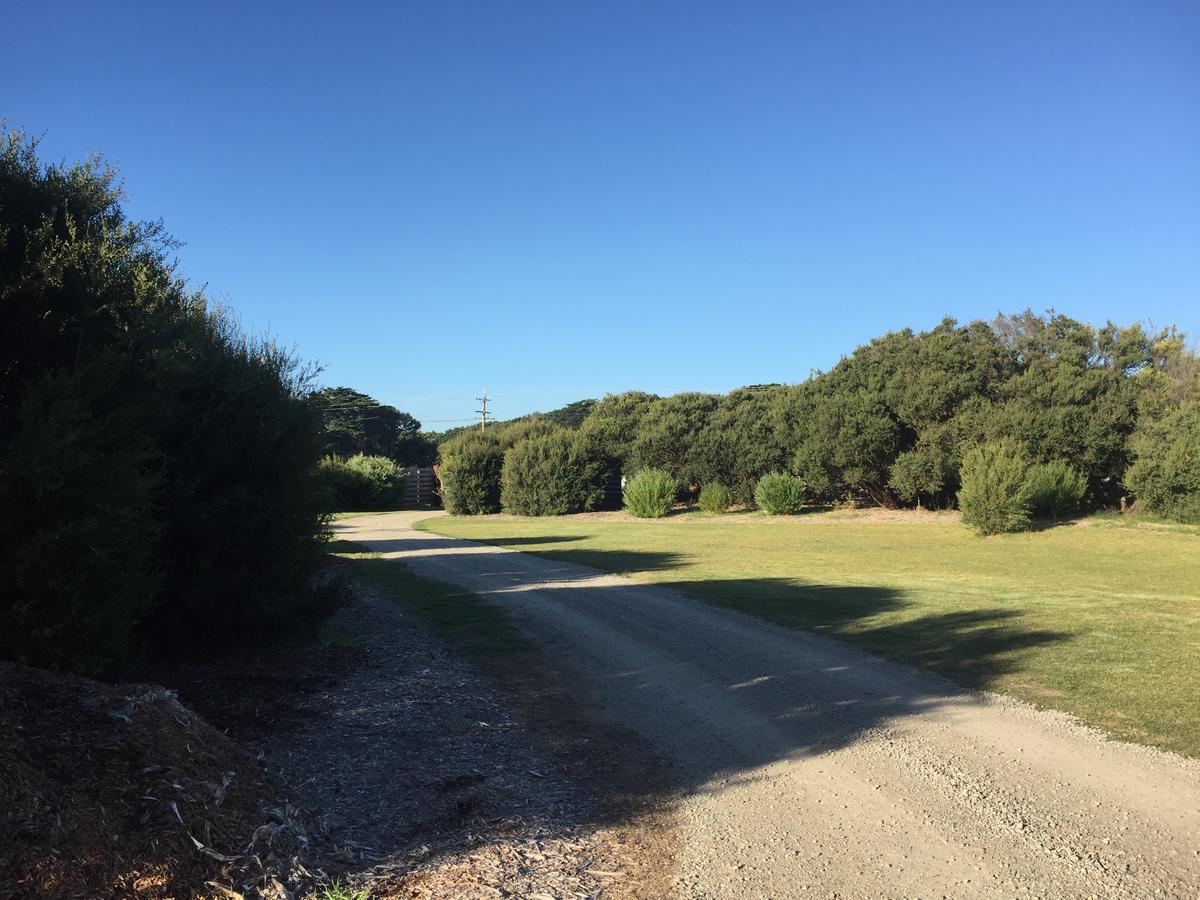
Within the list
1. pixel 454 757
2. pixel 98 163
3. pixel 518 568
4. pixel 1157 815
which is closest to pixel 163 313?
pixel 98 163

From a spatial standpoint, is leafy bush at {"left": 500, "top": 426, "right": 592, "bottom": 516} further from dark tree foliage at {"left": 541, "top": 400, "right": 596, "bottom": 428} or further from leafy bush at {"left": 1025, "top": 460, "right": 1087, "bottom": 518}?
dark tree foliage at {"left": 541, "top": 400, "right": 596, "bottom": 428}

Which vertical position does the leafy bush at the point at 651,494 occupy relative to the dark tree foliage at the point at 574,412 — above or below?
below

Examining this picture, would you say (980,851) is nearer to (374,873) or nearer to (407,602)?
(374,873)

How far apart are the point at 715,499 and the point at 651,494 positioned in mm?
2938

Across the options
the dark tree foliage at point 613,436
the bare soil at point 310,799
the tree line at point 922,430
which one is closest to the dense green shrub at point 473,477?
the tree line at point 922,430

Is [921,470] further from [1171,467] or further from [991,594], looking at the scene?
[991,594]

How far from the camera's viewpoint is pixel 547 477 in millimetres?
39125

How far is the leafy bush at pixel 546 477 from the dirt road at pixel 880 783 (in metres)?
30.5

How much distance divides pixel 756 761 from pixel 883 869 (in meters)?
1.47

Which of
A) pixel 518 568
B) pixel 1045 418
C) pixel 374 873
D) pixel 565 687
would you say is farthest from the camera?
pixel 1045 418

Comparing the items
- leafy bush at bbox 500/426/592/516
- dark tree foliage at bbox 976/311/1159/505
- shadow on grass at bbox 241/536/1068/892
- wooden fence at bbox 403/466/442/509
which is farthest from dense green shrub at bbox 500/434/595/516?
shadow on grass at bbox 241/536/1068/892

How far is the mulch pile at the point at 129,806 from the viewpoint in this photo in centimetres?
323

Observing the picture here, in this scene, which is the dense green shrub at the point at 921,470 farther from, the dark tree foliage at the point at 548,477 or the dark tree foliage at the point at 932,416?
the dark tree foliage at the point at 548,477

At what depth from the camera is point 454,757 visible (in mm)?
5227
